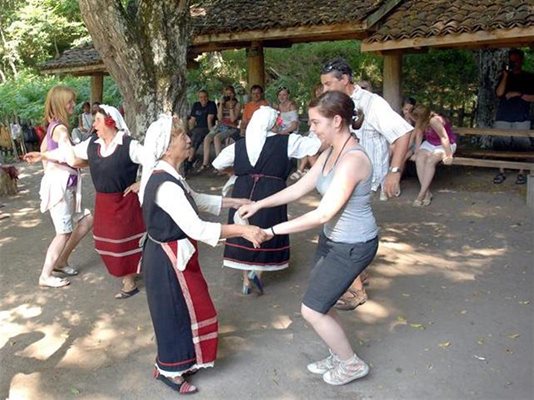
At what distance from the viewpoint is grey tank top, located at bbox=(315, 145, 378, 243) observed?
3064 millimetres

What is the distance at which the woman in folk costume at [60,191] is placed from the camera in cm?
478

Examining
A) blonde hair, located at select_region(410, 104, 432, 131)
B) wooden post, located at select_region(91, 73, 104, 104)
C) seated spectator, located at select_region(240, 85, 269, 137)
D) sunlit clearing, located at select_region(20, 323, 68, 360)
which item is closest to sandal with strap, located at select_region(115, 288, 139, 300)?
sunlit clearing, located at select_region(20, 323, 68, 360)

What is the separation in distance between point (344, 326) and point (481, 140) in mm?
8787

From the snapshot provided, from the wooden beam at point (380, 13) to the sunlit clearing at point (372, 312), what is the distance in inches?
201

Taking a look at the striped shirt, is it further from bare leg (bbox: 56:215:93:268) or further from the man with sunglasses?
bare leg (bbox: 56:215:93:268)

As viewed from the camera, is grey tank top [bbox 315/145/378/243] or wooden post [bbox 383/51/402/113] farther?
wooden post [bbox 383/51/402/113]

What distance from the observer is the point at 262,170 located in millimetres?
4586

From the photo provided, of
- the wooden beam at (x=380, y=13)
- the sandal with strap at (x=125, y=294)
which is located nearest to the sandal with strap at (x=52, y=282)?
the sandal with strap at (x=125, y=294)

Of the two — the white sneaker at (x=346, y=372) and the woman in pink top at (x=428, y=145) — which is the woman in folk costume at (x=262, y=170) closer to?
the white sneaker at (x=346, y=372)

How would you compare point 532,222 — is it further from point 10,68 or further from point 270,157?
point 10,68

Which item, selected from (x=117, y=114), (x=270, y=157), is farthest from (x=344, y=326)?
(x=117, y=114)

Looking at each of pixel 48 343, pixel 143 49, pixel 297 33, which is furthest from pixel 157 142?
pixel 297 33

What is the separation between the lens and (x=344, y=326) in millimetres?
4160

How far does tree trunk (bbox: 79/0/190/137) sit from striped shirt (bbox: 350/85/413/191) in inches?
120
